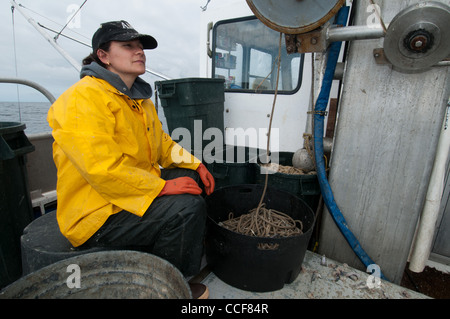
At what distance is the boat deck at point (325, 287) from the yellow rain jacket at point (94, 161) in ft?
2.43

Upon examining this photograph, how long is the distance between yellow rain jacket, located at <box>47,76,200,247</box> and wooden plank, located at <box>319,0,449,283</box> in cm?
139

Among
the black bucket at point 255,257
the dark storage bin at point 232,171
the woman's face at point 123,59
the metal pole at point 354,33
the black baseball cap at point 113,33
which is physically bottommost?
the black bucket at point 255,257

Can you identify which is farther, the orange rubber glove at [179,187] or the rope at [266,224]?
the rope at [266,224]

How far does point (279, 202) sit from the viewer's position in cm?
200

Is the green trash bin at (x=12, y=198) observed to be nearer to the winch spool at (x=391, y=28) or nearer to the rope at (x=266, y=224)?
the rope at (x=266, y=224)

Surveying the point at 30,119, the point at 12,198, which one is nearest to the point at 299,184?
the point at 12,198

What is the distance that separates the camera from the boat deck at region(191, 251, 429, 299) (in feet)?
4.93

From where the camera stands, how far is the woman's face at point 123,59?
4.86 ft

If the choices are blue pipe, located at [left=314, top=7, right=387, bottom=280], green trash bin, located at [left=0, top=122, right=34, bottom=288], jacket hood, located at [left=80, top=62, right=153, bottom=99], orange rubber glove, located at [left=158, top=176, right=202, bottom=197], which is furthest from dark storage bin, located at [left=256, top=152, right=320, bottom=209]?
green trash bin, located at [left=0, top=122, right=34, bottom=288]

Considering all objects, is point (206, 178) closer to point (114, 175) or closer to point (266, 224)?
point (266, 224)

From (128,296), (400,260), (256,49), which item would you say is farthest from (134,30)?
(400,260)

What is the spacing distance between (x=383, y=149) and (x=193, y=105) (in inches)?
75.2

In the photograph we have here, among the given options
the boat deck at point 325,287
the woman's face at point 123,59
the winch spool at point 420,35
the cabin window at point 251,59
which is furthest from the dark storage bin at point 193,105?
the winch spool at point 420,35

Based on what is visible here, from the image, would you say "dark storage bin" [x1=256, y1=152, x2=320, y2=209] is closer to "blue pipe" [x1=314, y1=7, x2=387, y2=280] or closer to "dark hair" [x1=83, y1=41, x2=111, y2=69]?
"blue pipe" [x1=314, y1=7, x2=387, y2=280]
